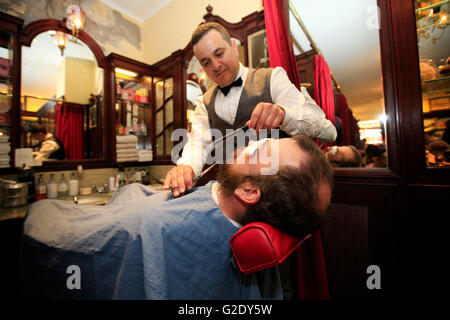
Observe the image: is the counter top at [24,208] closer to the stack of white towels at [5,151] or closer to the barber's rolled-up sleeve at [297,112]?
the stack of white towels at [5,151]

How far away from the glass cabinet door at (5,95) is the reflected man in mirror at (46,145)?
0.25 metres

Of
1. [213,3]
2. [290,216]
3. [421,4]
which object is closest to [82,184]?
[290,216]

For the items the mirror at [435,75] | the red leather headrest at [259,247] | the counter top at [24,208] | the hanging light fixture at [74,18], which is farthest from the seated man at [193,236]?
the hanging light fixture at [74,18]

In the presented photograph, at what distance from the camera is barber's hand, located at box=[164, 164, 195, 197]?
1021mm

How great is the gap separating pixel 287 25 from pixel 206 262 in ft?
6.03

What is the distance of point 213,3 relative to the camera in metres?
2.42

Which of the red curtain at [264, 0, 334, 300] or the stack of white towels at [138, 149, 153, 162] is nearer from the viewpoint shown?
the red curtain at [264, 0, 334, 300]

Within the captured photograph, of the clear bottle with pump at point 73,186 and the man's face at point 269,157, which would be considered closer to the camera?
the man's face at point 269,157

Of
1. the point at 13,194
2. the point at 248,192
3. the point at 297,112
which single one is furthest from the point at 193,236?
the point at 13,194

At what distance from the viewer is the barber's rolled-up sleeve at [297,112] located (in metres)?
0.95

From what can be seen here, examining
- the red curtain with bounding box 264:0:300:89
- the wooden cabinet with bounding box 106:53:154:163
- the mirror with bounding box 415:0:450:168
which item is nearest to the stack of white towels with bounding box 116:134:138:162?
the wooden cabinet with bounding box 106:53:154:163

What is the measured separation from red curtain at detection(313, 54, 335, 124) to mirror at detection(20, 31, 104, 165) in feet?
8.92

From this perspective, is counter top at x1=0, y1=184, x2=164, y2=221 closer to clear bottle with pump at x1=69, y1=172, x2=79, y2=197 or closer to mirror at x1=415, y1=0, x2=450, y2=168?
clear bottle with pump at x1=69, y1=172, x2=79, y2=197

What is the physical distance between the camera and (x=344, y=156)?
4.34 ft
